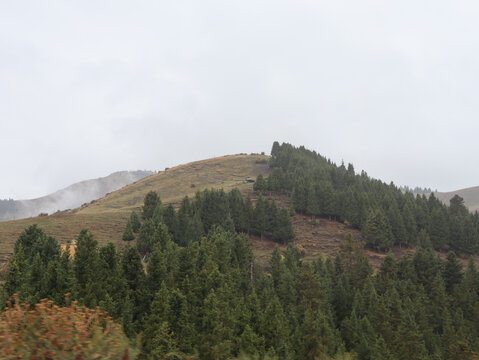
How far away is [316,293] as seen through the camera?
4688 centimetres

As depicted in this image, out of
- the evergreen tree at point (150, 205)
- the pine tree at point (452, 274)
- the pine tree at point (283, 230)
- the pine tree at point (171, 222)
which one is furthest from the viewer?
the pine tree at point (283, 230)

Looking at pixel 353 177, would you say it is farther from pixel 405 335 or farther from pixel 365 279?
pixel 405 335

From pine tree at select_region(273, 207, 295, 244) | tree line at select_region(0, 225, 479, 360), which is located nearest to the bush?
tree line at select_region(0, 225, 479, 360)

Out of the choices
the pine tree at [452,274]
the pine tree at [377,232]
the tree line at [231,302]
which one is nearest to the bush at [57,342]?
the tree line at [231,302]

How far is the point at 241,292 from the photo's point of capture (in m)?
43.9

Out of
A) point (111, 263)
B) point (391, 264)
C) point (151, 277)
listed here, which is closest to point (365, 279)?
point (391, 264)

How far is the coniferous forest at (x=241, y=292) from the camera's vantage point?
27.9 meters

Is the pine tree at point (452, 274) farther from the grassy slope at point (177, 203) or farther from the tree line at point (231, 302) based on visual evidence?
the grassy slope at point (177, 203)

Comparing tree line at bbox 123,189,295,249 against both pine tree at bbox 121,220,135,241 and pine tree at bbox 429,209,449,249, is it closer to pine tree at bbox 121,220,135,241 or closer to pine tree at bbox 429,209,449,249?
pine tree at bbox 121,220,135,241

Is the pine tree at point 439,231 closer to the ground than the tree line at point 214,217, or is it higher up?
closer to the ground

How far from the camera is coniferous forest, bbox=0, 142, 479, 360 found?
27.9 m

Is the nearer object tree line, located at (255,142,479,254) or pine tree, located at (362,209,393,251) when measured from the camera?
pine tree, located at (362,209,393,251)

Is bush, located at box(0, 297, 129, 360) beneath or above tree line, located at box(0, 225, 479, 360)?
above

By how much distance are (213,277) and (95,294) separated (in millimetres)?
11402
